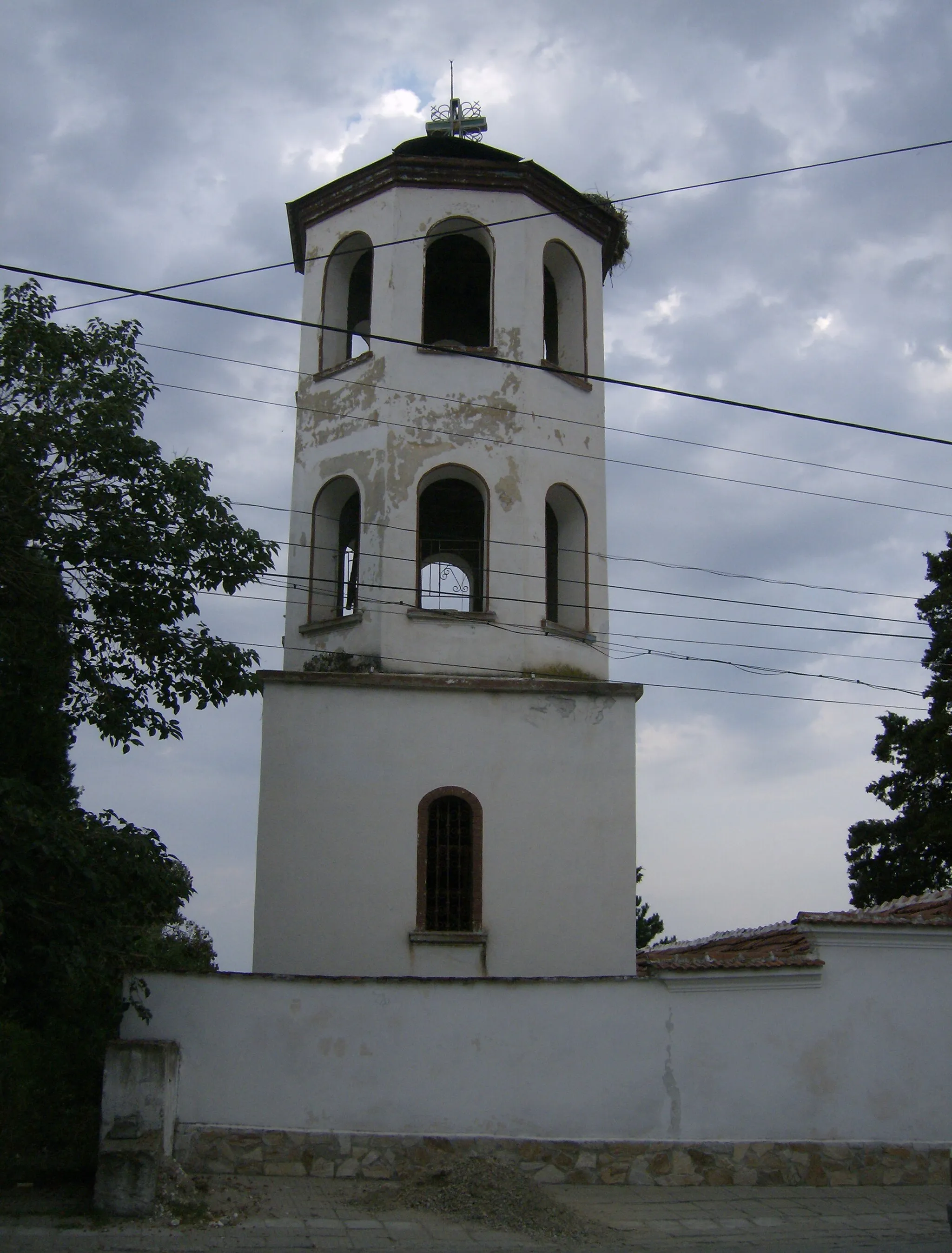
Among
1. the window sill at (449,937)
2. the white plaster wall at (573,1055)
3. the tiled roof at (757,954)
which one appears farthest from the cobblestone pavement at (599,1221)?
the window sill at (449,937)

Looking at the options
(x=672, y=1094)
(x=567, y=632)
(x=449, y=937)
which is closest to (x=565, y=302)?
(x=567, y=632)

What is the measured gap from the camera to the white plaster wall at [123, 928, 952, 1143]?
11.7m

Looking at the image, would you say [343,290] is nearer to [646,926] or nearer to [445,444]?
[445,444]

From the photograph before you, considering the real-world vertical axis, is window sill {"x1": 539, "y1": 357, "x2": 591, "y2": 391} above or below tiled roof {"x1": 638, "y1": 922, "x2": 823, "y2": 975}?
above

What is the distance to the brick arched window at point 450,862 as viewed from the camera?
14.4 m

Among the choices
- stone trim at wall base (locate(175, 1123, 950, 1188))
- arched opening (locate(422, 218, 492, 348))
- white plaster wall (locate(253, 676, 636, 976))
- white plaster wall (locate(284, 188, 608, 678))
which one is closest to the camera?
stone trim at wall base (locate(175, 1123, 950, 1188))

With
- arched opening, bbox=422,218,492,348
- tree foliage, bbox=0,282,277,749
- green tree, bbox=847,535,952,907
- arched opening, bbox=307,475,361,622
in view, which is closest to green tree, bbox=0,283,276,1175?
tree foliage, bbox=0,282,277,749

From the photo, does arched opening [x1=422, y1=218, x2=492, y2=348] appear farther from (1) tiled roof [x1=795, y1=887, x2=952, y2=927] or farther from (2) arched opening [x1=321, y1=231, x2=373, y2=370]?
(1) tiled roof [x1=795, y1=887, x2=952, y2=927]

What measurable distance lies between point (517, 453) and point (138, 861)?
765 centimetres

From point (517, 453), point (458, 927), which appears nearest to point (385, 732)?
point (458, 927)

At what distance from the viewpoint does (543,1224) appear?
10297 mm

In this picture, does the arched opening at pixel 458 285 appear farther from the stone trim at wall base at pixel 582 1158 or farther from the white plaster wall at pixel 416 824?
the stone trim at wall base at pixel 582 1158

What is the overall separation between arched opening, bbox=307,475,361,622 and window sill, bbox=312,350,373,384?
1539 millimetres

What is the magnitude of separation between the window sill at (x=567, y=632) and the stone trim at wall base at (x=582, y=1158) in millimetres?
6213
